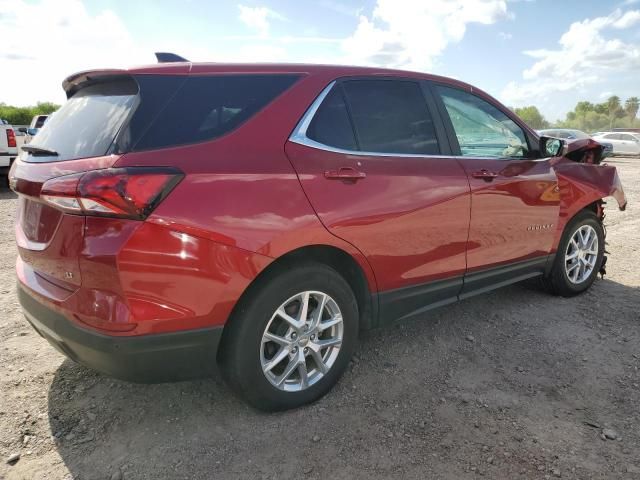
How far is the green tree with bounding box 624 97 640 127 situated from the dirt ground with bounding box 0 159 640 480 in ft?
305

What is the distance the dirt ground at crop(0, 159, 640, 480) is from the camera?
2.30 meters

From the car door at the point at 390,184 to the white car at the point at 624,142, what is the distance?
1109 inches

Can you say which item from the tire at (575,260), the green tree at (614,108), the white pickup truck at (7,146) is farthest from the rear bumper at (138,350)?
the green tree at (614,108)

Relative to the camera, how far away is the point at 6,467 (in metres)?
2.29

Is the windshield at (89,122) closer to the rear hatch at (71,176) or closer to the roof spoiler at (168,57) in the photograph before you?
the rear hatch at (71,176)

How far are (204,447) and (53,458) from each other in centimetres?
70

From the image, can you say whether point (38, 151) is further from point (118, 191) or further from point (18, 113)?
point (18, 113)

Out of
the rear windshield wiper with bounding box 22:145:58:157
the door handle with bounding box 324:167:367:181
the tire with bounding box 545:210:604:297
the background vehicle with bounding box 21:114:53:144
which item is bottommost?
the tire with bounding box 545:210:604:297

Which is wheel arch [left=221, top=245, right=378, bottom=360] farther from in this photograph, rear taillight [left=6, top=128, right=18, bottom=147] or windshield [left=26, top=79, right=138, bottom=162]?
rear taillight [left=6, top=128, right=18, bottom=147]

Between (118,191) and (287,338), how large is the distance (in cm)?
112

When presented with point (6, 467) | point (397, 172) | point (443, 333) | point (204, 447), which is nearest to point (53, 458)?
point (6, 467)

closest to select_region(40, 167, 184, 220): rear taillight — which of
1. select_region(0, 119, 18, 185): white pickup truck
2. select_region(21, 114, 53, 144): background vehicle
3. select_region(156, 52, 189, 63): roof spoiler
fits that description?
select_region(156, 52, 189, 63): roof spoiler

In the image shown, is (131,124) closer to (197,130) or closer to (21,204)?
(197,130)

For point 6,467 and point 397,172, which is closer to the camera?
point 6,467
